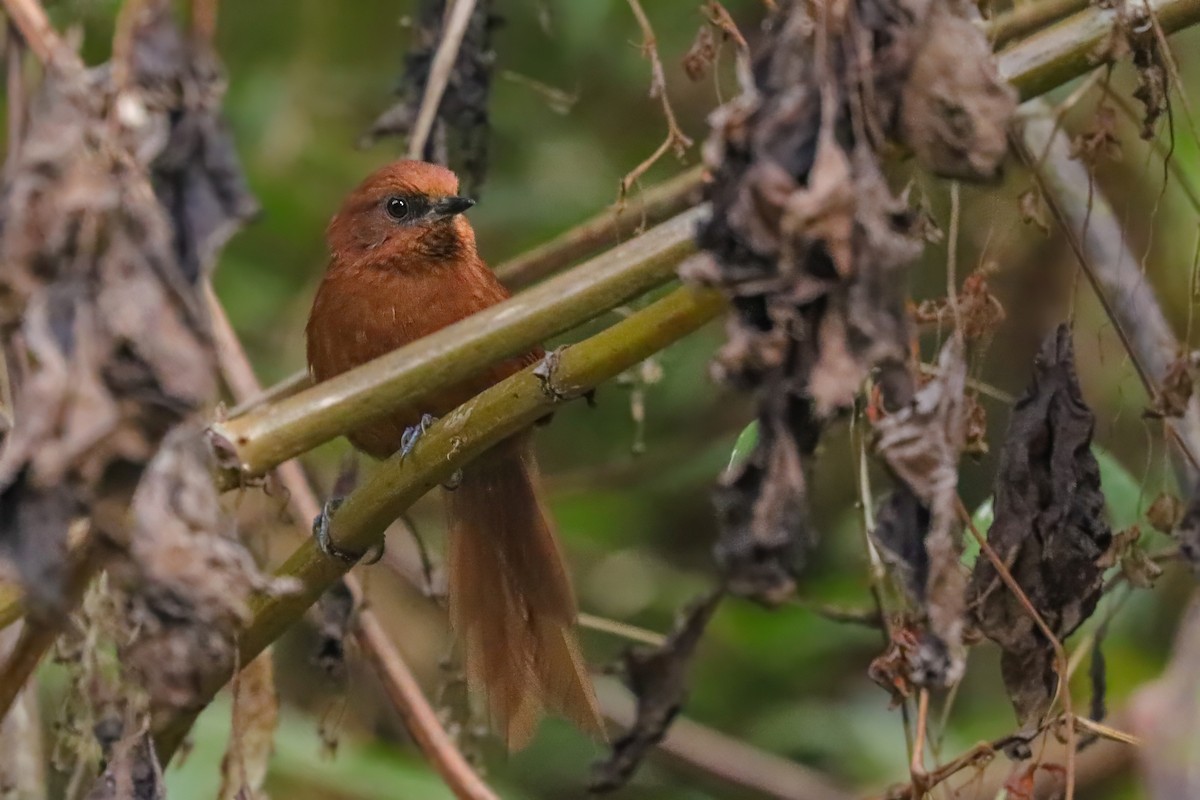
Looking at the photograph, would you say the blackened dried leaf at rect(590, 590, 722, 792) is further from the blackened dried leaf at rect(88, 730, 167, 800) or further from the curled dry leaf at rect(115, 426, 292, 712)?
the curled dry leaf at rect(115, 426, 292, 712)

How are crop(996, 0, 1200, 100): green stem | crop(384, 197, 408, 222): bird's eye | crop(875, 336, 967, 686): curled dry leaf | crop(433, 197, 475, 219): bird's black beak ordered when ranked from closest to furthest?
1. crop(875, 336, 967, 686): curled dry leaf
2. crop(996, 0, 1200, 100): green stem
3. crop(433, 197, 475, 219): bird's black beak
4. crop(384, 197, 408, 222): bird's eye

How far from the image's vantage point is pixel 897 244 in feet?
3.75

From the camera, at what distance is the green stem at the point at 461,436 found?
1426 mm

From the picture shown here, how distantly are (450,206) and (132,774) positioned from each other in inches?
58.0

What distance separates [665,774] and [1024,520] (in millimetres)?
2103

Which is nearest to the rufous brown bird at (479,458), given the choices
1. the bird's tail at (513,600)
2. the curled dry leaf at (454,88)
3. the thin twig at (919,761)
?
the bird's tail at (513,600)

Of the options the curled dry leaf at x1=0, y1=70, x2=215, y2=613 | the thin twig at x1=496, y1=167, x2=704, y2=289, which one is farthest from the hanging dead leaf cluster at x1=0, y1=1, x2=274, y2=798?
the thin twig at x1=496, y1=167, x2=704, y2=289

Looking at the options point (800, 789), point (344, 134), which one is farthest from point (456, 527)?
point (344, 134)

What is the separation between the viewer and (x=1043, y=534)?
1615 mm

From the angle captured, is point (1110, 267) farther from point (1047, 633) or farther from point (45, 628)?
point (45, 628)

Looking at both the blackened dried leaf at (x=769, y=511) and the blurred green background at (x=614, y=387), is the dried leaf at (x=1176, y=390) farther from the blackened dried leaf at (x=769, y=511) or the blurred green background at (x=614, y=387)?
the blurred green background at (x=614, y=387)

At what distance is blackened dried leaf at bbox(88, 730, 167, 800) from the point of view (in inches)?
61.1

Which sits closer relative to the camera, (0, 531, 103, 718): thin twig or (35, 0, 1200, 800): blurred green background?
(0, 531, 103, 718): thin twig

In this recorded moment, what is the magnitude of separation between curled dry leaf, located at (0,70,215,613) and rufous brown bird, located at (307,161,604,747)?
1.29 metres
